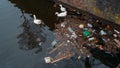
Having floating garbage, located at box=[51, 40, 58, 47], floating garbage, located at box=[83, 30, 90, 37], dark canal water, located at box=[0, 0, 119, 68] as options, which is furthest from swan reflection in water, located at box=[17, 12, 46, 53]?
floating garbage, located at box=[83, 30, 90, 37]

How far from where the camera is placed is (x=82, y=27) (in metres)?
8.20

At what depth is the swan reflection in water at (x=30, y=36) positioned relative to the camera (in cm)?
772

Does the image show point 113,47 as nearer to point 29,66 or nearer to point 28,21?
point 29,66

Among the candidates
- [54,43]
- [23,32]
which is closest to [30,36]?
[23,32]

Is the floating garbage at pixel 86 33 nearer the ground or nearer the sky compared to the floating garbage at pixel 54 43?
nearer the sky

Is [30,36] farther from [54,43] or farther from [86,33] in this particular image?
[86,33]

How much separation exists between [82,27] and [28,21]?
2577mm

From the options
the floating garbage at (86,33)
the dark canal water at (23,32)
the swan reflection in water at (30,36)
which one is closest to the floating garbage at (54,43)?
the dark canal water at (23,32)

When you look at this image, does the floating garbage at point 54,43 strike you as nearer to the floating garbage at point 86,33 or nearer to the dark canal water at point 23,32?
the dark canal water at point 23,32

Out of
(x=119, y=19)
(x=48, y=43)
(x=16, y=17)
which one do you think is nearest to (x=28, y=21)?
(x=16, y=17)

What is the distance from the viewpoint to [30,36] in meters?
8.35

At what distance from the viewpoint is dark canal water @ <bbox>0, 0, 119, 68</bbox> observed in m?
6.83

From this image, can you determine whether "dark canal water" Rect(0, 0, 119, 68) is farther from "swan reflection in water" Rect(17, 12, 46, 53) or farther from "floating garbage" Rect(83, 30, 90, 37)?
"floating garbage" Rect(83, 30, 90, 37)

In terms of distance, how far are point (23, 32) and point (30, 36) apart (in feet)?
1.29
